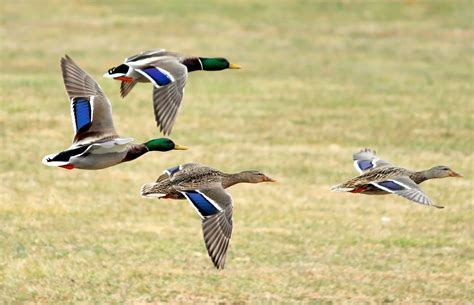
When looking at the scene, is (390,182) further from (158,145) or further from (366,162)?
(158,145)

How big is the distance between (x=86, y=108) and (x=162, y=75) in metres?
1.01

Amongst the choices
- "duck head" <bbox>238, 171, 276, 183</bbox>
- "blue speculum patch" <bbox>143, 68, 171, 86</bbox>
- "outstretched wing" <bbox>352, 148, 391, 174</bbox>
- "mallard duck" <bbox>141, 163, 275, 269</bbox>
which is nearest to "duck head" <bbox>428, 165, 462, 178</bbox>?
"outstretched wing" <bbox>352, 148, 391, 174</bbox>

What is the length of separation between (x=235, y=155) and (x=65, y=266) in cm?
663

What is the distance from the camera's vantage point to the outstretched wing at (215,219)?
28.8ft

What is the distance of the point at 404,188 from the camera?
9.16 meters

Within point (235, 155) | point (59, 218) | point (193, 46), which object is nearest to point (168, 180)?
point (59, 218)

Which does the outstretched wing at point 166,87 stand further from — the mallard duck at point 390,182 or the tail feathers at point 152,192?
the mallard duck at point 390,182

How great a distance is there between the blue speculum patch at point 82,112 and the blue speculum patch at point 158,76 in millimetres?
743

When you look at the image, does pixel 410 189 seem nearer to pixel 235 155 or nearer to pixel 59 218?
pixel 59 218

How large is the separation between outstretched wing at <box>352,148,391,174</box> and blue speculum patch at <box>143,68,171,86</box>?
2150 millimetres

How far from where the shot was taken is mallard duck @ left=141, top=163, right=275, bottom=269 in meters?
8.80

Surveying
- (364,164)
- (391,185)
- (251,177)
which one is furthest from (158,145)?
(364,164)

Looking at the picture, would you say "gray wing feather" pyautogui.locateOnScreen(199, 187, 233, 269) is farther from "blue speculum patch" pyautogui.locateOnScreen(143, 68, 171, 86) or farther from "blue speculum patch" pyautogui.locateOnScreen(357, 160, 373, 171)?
"blue speculum patch" pyautogui.locateOnScreen(357, 160, 373, 171)

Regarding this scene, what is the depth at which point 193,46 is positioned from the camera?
29031mm
